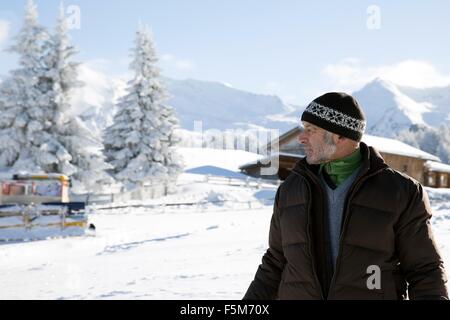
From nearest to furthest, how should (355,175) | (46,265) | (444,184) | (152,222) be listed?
1. (355,175)
2. (46,265)
3. (152,222)
4. (444,184)

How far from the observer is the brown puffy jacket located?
2643 millimetres

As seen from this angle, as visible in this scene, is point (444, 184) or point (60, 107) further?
point (444, 184)

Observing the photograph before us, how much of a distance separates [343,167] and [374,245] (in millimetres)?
538

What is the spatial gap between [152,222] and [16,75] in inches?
566

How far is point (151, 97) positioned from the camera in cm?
4000

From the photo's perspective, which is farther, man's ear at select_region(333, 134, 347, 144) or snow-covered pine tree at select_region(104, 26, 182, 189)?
snow-covered pine tree at select_region(104, 26, 182, 189)

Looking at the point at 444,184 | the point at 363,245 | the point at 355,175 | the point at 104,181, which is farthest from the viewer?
the point at 444,184

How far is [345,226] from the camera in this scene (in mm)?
2746

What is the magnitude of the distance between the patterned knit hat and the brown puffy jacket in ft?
0.60

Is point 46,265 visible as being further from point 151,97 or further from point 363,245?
point 151,97


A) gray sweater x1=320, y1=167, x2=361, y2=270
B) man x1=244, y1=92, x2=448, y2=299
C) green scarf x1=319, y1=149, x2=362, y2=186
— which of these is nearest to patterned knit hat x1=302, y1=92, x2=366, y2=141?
man x1=244, y1=92, x2=448, y2=299

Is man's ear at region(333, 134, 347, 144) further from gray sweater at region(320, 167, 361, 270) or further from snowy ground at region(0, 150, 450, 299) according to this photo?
snowy ground at region(0, 150, 450, 299)

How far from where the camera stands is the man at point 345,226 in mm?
2668

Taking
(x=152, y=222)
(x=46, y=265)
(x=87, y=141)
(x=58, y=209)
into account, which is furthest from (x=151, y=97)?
(x=46, y=265)
